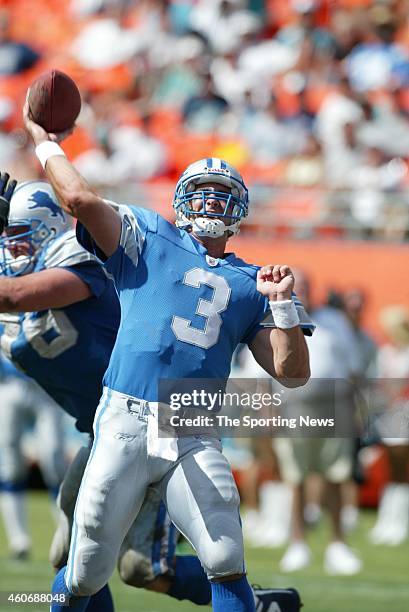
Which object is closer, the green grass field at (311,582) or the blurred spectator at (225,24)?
the green grass field at (311,582)

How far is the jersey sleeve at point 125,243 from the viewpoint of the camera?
4168 mm

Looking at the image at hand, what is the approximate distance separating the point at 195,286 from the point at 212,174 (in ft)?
1.40

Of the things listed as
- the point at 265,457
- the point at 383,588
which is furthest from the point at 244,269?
the point at 265,457

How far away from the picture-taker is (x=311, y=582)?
719cm

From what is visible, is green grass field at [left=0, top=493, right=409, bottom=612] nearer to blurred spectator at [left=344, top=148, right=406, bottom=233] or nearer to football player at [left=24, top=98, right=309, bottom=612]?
football player at [left=24, top=98, right=309, bottom=612]

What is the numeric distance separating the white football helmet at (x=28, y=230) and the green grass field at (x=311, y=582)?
1.87 metres

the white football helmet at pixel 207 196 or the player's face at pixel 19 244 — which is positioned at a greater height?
the player's face at pixel 19 244

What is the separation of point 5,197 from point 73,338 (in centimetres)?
64

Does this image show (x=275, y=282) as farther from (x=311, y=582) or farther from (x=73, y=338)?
(x=311, y=582)

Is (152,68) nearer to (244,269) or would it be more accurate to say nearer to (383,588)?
(383,588)

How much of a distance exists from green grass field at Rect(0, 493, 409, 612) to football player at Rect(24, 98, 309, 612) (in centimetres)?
195

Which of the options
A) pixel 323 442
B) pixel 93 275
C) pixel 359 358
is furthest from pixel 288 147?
pixel 93 275

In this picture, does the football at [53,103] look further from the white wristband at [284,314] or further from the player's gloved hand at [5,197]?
the white wristband at [284,314]


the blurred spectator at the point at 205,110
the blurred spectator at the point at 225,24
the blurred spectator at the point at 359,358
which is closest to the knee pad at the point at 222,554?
the blurred spectator at the point at 359,358
